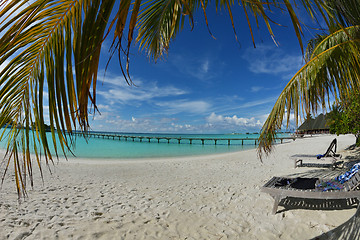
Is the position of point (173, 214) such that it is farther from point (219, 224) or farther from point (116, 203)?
point (116, 203)

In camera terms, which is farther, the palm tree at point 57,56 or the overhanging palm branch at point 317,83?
the overhanging palm branch at point 317,83

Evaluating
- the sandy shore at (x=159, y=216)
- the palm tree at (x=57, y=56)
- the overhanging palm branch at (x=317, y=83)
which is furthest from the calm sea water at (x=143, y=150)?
the palm tree at (x=57, y=56)

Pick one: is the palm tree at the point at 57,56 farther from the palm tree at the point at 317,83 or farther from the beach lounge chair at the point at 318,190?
the beach lounge chair at the point at 318,190

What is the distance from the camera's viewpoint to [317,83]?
135 inches

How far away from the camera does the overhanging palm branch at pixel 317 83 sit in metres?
3.06

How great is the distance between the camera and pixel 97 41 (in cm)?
80

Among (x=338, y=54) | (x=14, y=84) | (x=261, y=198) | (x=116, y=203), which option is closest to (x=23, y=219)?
(x=116, y=203)

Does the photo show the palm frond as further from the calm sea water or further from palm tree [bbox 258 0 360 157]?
the calm sea water

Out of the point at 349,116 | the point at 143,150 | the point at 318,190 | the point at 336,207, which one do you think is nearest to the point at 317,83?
the point at 318,190

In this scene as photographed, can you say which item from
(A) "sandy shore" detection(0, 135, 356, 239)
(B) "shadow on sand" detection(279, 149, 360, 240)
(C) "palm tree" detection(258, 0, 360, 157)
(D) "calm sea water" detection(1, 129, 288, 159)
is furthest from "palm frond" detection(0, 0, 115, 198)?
(D) "calm sea water" detection(1, 129, 288, 159)

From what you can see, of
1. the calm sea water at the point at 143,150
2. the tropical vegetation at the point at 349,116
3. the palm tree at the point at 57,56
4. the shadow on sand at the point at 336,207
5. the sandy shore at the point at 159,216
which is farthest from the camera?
the calm sea water at the point at 143,150

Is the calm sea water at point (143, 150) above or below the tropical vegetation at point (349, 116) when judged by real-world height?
below

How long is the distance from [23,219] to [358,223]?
565 centimetres

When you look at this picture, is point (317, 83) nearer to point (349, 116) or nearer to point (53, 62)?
point (53, 62)
